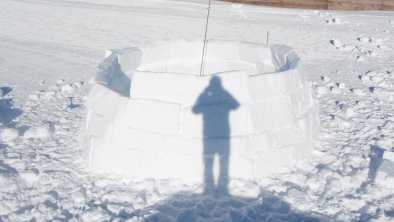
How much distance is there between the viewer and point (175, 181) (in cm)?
478

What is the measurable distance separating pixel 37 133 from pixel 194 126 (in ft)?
6.88

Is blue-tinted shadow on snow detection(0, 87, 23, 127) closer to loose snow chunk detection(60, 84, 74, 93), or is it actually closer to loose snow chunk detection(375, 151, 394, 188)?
loose snow chunk detection(60, 84, 74, 93)

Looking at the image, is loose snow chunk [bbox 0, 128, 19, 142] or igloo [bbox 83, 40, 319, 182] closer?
igloo [bbox 83, 40, 319, 182]

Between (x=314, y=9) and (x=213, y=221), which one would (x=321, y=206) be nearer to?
(x=213, y=221)

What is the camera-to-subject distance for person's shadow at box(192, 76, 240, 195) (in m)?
4.74

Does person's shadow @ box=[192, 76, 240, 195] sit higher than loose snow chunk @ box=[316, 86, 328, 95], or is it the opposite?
loose snow chunk @ box=[316, 86, 328, 95]

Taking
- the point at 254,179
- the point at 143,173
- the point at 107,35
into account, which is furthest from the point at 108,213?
the point at 107,35

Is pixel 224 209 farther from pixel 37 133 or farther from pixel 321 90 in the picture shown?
pixel 321 90

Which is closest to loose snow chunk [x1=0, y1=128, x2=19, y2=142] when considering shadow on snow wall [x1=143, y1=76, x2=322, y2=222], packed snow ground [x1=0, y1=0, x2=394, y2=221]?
packed snow ground [x1=0, y1=0, x2=394, y2=221]

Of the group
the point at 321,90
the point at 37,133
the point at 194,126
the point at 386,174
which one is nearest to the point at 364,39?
the point at 321,90

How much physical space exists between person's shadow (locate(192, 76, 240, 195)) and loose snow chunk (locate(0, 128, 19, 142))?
7.36 feet

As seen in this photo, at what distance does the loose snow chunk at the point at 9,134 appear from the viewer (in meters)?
5.77

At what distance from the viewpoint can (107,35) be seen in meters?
10.6

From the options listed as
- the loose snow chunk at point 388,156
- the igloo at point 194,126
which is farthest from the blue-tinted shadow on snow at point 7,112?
the loose snow chunk at point 388,156
